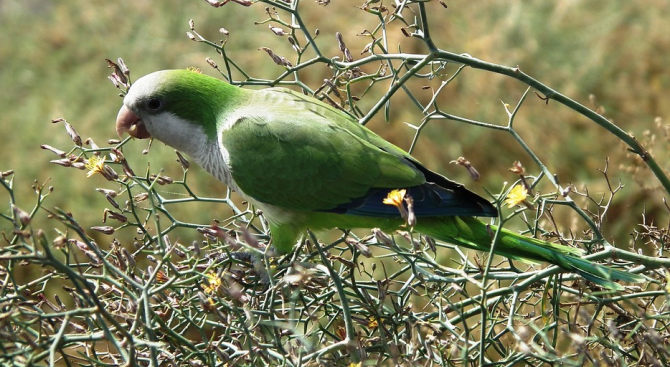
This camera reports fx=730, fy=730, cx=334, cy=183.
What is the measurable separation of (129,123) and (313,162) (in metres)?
0.58

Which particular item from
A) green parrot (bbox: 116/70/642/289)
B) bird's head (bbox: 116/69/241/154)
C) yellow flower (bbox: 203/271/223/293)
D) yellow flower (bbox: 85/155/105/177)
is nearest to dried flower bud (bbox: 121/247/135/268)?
yellow flower (bbox: 203/271/223/293)

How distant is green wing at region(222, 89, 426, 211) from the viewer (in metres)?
2.09

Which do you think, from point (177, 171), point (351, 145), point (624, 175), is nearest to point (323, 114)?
point (351, 145)

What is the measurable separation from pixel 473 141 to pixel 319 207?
241 centimetres

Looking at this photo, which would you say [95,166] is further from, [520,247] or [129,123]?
[520,247]

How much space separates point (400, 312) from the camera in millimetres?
1380

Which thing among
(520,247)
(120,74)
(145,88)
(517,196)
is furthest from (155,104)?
(517,196)

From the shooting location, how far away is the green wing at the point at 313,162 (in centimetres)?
209

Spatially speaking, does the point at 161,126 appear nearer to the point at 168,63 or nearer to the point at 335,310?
the point at 335,310

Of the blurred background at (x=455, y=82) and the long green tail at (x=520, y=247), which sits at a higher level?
the blurred background at (x=455, y=82)

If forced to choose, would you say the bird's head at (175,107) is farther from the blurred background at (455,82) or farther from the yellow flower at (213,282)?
the blurred background at (455,82)

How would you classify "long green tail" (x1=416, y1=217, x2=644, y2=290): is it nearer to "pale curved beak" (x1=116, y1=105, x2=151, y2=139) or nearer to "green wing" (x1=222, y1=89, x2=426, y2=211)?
"green wing" (x1=222, y1=89, x2=426, y2=211)

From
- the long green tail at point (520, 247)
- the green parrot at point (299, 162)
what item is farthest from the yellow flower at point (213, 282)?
the green parrot at point (299, 162)

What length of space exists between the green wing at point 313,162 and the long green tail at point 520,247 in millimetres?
146
